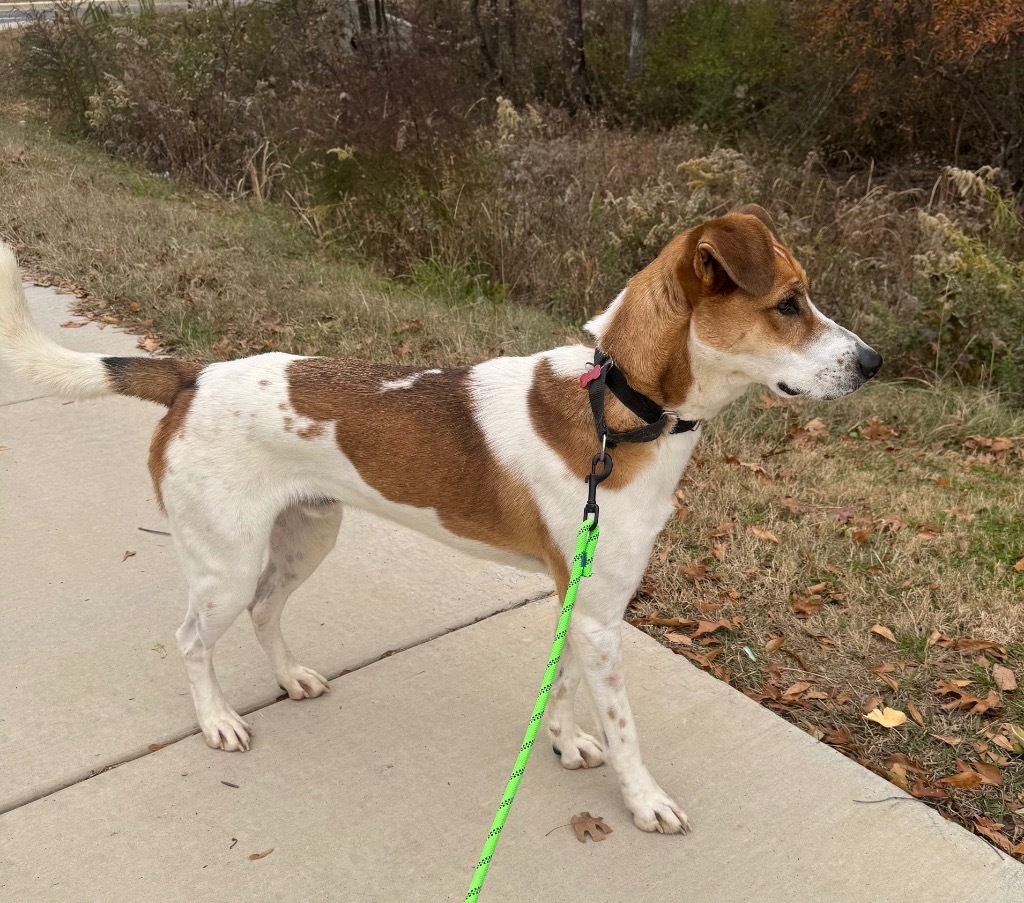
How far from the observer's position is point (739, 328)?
2740 millimetres

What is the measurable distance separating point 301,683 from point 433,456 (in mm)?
1060

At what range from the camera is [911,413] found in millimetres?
6078

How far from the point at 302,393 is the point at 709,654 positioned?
6.01 feet

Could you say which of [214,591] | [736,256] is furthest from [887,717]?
[214,591]

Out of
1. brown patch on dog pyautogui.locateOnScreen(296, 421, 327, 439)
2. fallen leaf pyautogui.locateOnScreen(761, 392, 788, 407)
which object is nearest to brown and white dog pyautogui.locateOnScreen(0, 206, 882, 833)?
brown patch on dog pyautogui.locateOnScreen(296, 421, 327, 439)

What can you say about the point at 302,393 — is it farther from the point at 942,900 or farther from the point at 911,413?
the point at 911,413

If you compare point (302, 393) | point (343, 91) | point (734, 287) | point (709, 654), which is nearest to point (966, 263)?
point (709, 654)

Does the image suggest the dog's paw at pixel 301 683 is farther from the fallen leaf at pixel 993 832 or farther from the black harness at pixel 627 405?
the fallen leaf at pixel 993 832

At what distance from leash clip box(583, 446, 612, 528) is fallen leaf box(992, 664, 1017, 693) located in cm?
179

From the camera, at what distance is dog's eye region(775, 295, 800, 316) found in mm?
2771

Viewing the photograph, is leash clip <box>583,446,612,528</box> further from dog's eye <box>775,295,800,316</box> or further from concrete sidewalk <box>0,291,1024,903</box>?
concrete sidewalk <box>0,291,1024,903</box>

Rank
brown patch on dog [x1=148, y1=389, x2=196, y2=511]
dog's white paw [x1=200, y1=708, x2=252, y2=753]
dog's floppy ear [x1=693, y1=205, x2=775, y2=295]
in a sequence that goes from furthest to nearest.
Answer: dog's white paw [x1=200, y1=708, x2=252, y2=753]
brown patch on dog [x1=148, y1=389, x2=196, y2=511]
dog's floppy ear [x1=693, y1=205, x2=775, y2=295]

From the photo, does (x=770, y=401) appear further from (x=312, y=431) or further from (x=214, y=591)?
(x=214, y=591)

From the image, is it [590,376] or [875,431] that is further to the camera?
[875,431]
